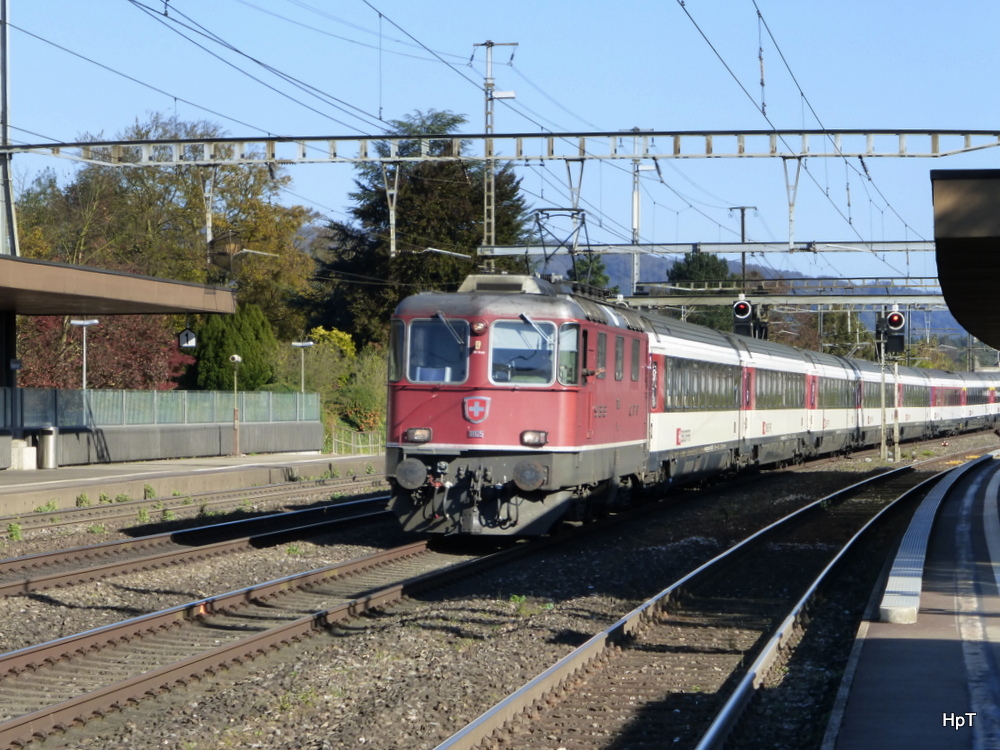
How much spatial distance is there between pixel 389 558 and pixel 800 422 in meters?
19.9

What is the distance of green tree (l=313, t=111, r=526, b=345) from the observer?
5338cm

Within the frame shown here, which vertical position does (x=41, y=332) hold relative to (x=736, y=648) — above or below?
above

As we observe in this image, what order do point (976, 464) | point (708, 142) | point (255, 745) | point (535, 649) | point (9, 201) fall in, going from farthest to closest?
1. point (976, 464)
2. point (9, 201)
3. point (708, 142)
4. point (535, 649)
5. point (255, 745)

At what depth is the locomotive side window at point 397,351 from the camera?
1491 centimetres

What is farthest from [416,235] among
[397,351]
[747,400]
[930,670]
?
[930,670]


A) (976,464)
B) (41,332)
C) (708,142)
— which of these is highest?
(708,142)

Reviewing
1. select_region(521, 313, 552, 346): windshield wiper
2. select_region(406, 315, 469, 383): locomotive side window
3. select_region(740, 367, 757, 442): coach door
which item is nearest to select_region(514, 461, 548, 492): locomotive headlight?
select_region(406, 315, 469, 383): locomotive side window

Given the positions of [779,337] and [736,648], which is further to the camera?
[779,337]

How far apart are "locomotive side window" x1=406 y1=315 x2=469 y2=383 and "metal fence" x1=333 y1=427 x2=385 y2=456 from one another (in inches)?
1050

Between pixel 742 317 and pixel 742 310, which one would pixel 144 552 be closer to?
pixel 742 310

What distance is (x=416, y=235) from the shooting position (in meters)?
54.0

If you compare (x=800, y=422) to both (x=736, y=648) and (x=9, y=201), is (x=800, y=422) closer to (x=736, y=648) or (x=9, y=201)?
(x=9, y=201)

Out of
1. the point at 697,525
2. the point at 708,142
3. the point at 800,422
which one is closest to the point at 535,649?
the point at 697,525

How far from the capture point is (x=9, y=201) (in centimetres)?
2325
